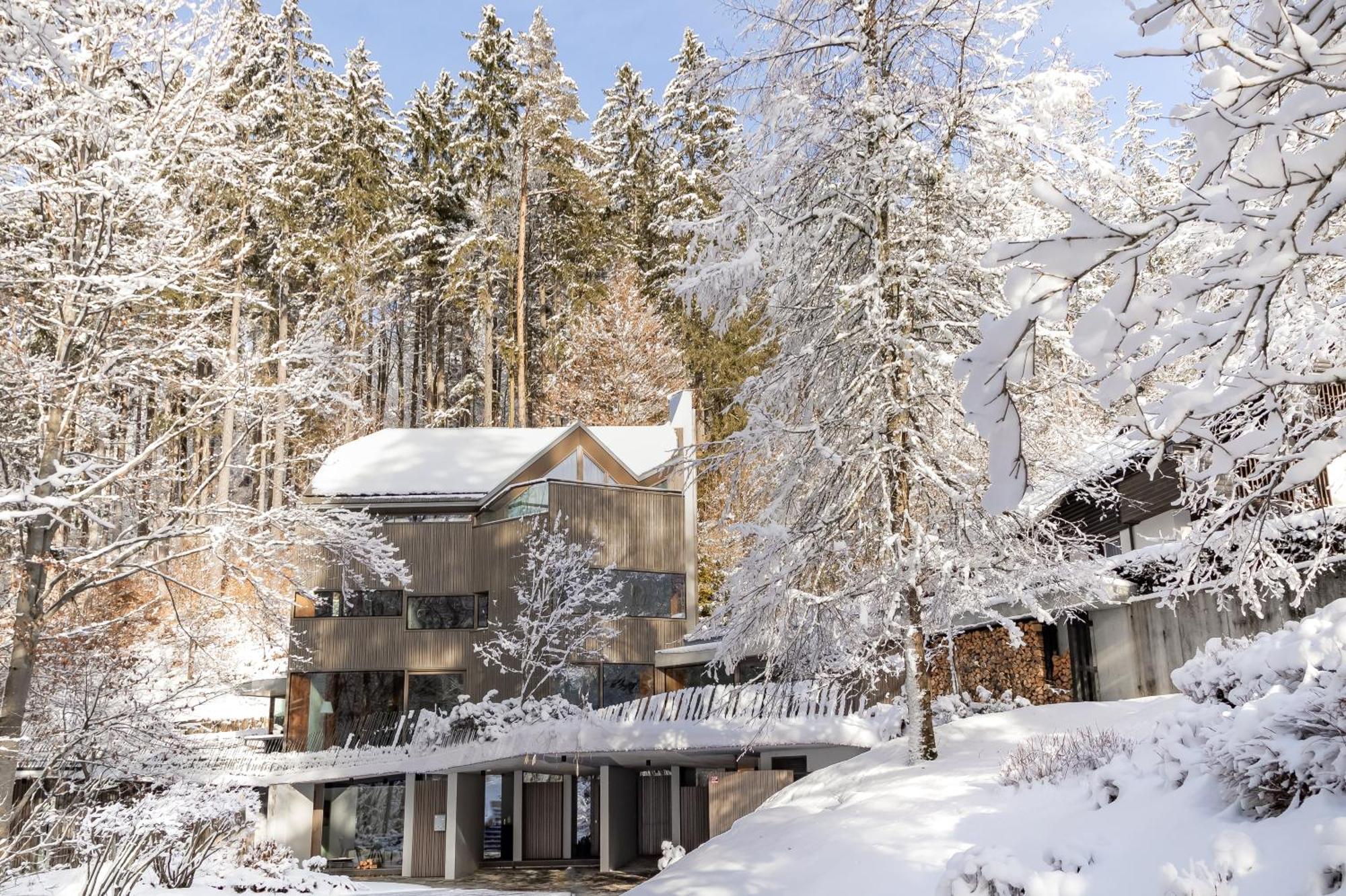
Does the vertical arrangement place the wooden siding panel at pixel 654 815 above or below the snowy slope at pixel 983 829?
below

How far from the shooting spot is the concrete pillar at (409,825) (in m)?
26.0

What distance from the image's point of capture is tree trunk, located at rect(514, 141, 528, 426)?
37406 mm

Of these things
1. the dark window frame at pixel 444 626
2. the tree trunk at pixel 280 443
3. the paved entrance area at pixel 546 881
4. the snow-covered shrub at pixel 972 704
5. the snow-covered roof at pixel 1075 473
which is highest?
the tree trunk at pixel 280 443

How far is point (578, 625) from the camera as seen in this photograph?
1077 inches

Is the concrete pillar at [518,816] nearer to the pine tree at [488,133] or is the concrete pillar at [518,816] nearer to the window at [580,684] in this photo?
the window at [580,684]

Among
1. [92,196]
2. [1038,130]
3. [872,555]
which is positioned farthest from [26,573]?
[1038,130]

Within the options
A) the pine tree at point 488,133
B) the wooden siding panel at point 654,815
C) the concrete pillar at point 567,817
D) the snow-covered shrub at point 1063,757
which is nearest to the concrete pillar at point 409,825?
the concrete pillar at point 567,817

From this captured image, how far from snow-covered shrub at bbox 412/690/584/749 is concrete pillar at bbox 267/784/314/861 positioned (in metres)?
5.98

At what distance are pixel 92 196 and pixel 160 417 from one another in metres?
12.6

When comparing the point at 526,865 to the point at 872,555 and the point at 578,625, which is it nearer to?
the point at 578,625

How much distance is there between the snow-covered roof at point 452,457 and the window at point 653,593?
3.00m

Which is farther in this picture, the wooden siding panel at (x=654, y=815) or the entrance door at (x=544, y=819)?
the entrance door at (x=544, y=819)

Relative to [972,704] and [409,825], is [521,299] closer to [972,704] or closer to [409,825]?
[409,825]

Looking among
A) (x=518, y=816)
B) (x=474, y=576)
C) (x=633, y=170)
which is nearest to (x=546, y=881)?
(x=518, y=816)
